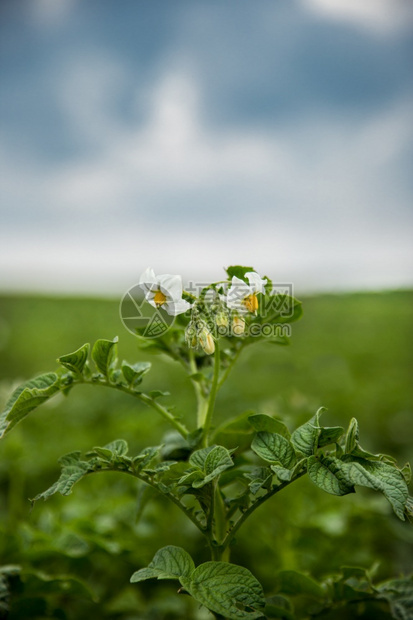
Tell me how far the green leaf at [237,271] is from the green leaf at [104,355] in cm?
29

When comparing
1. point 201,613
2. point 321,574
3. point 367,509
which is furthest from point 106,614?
point 367,509

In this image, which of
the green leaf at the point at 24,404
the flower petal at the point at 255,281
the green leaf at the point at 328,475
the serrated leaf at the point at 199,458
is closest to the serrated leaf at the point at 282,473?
the green leaf at the point at 328,475

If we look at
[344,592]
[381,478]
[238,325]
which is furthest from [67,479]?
[344,592]

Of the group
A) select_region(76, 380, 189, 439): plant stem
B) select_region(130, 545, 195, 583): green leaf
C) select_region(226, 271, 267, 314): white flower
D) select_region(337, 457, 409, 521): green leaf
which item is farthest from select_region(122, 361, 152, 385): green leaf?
select_region(337, 457, 409, 521): green leaf

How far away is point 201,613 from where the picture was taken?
174 centimetres

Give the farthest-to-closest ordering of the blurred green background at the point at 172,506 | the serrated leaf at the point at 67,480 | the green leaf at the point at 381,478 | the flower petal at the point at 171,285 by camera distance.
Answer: the blurred green background at the point at 172,506
the flower petal at the point at 171,285
the serrated leaf at the point at 67,480
the green leaf at the point at 381,478

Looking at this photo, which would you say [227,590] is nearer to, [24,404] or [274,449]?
[274,449]

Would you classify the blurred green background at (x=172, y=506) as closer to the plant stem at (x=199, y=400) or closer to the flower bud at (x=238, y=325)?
the plant stem at (x=199, y=400)

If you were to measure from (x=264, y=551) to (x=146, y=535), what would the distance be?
458 mm

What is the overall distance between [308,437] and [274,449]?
7cm

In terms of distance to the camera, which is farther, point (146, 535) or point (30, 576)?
point (146, 535)

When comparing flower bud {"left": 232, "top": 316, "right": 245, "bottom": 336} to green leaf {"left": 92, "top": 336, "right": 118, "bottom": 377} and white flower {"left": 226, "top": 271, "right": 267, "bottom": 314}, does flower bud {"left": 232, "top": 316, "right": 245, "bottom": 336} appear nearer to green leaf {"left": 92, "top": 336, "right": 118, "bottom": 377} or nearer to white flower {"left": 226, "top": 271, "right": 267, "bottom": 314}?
white flower {"left": 226, "top": 271, "right": 267, "bottom": 314}

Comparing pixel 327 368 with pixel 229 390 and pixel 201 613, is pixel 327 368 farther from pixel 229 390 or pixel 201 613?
pixel 201 613

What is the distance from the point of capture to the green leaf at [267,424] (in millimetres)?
1013
